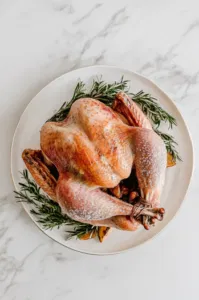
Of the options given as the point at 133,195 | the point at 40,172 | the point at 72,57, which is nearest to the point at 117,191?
the point at 133,195

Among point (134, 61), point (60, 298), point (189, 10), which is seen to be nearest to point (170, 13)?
point (189, 10)

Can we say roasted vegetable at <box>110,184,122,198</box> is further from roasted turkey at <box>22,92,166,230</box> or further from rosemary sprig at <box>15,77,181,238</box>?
rosemary sprig at <box>15,77,181,238</box>

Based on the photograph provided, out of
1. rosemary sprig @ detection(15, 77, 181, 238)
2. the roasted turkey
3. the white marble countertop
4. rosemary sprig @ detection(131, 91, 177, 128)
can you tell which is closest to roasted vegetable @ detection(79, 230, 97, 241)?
rosemary sprig @ detection(15, 77, 181, 238)

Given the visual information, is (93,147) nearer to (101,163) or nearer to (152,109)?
(101,163)

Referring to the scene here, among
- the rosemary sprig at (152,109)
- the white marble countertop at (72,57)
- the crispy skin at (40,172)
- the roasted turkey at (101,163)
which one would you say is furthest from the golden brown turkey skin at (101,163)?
the white marble countertop at (72,57)

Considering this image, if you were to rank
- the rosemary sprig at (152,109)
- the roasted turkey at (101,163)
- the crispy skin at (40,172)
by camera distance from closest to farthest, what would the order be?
the roasted turkey at (101,163)
the crispy skin at (40,172)
the rosemary sprig at (152,109)

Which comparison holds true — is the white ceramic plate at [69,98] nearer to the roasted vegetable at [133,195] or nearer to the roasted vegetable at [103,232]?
the roasted vegetable at [103,232]
